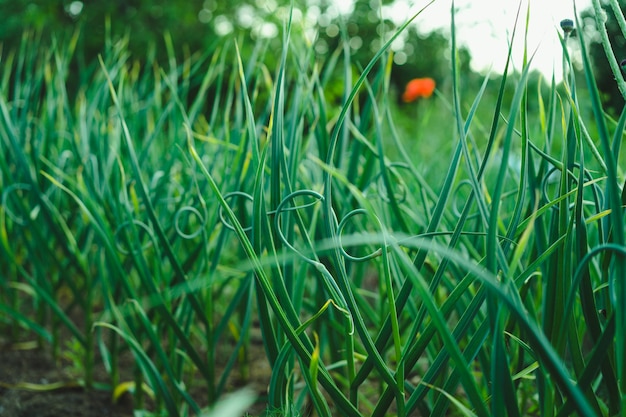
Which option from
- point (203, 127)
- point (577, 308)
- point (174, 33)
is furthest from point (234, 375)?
point (174, 33)

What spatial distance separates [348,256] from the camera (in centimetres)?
49

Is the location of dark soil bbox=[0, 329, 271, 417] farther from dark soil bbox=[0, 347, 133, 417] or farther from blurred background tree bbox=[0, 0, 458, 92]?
blurred background tree bbox=[0, 0, 458, 92]

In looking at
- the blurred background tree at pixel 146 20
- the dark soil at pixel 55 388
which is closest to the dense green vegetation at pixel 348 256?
the dark soil at pixel 55 388

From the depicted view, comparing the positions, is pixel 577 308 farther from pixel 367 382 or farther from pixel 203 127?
pixel 203 127

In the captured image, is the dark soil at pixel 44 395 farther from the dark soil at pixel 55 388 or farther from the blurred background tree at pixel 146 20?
the blurred background tree at pixel 146 20

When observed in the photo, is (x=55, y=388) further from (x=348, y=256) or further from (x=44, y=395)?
(x=348, y=256)

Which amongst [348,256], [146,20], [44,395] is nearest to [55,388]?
[44,395]

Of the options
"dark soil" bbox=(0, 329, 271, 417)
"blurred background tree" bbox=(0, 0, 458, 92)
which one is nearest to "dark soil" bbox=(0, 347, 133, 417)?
"dark soil" bbox=(0, 329, 271, 417)

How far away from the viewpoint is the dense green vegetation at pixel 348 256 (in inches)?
18.5

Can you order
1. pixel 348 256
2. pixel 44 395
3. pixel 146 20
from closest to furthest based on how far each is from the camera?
1. pixel 348 256
2. pixel 44 395
3. pixel 146 20

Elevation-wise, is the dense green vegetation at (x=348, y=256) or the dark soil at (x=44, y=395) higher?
the dense green vegetation at (x=348, y=256)

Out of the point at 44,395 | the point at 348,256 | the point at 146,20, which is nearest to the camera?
the point at 348,256

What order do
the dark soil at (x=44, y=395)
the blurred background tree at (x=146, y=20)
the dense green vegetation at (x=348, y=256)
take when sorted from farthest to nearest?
1. the blurred background tree at (x=146, y=20)
2. the dark soil at (x=44, y=395)
3. the dense green vegetation at (x=348, y=256)

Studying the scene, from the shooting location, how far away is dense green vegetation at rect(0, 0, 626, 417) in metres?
0.47
